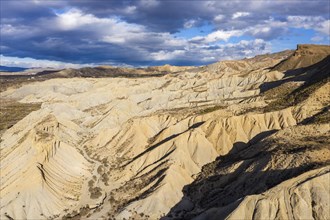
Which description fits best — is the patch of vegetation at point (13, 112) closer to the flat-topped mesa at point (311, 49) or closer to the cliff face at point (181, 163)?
the cliff face at point (181, 163)

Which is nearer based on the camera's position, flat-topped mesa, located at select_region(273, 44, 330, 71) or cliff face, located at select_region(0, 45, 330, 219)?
cliff face, located at select_region(0, 45, 330, 219)

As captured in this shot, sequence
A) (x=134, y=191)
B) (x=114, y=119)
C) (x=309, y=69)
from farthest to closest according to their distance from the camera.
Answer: (x=309, y=69), (x=114, y=119), (x=134, y=191)

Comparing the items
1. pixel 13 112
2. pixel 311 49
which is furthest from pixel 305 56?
pixel 13 112

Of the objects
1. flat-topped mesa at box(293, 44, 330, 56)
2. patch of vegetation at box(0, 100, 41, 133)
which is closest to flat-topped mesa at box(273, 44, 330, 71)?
flat-topped mesa at box(293, 44, 330, 56)

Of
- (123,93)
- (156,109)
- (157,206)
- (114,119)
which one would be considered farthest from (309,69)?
(157,206)

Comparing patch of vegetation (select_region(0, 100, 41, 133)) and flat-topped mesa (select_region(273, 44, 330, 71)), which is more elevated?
flat-topped mesa (select_region(273, 44, 330, 71))

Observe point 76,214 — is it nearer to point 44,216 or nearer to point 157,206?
point 44,216

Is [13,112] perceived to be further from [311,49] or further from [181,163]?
[311,49]

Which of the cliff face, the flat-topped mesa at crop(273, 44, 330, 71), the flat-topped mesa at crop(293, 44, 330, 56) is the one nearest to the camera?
the cliff face

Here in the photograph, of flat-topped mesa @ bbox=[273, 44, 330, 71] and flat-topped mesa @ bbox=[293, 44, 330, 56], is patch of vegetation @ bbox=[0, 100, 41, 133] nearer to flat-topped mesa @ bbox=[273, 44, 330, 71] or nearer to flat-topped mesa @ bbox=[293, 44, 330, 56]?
flat-topped mesa @ bbox=[273, 44, 330, 71]
